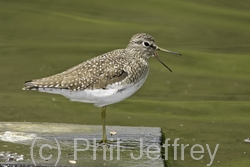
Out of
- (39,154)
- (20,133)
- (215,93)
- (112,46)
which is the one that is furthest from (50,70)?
(39,154)

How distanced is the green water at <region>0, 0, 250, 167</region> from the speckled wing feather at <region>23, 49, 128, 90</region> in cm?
150

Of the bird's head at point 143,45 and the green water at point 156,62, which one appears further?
the green water at point 156,62

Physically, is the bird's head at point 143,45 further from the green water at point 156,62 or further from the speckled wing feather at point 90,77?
the green water at point 156,62

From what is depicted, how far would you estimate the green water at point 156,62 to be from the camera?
34.6 feet

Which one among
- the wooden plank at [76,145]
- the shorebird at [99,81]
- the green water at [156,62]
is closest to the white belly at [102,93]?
the shorebird at [99,81]

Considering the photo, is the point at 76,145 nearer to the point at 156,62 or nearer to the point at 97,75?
the point at 97,75

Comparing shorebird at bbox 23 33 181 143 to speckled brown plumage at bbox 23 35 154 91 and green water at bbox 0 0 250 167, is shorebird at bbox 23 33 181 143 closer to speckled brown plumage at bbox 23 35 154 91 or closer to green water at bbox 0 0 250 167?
speckled brown plumage at bbox 23 35 154 91

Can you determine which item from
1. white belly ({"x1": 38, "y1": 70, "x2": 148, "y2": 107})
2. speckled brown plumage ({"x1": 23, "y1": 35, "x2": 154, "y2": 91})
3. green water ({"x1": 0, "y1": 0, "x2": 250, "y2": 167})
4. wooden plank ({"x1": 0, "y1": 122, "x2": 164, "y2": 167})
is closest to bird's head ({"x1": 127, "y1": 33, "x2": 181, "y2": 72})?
speckled brown plumage ({"x1": 23, "y1": 35, "x2": 154, "y2": 91})

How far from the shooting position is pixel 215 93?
39.8 feet

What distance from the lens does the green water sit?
34.6ft

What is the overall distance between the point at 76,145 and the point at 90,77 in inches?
33.8

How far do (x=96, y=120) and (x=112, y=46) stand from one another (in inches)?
148

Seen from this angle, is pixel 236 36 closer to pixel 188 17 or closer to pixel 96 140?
pixel 188 17

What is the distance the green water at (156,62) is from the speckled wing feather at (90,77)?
1.50 m
